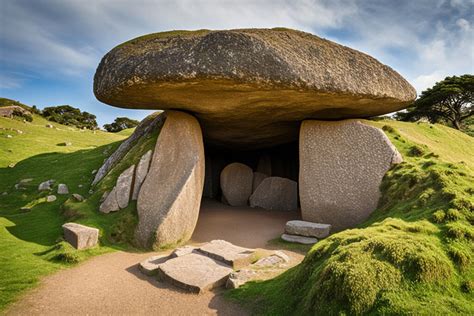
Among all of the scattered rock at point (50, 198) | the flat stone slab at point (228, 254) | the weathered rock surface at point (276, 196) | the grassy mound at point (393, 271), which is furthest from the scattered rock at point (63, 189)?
the grassy mound at point (393, 271)

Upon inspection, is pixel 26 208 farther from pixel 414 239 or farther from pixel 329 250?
pixel 414 239

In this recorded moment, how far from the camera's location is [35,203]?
13953 mm

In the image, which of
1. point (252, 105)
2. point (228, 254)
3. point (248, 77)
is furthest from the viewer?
point (252, 105)

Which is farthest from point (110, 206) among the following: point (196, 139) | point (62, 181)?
point (62, 181)

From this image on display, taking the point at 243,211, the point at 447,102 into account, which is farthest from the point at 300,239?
the point at 447,102

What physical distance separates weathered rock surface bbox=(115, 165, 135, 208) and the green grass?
0.86m

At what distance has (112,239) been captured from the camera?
10242 millimetres

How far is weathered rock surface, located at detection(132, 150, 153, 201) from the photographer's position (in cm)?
1167

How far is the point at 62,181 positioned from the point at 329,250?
14543 millimetres

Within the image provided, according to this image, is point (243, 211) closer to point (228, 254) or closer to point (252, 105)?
point (252, 105)

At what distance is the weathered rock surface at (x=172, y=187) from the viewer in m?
10.3

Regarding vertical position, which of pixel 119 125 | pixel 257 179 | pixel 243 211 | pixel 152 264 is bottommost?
pixel 152 264

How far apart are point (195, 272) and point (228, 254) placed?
53.4 inches

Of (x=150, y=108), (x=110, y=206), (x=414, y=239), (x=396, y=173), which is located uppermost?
(x=150, y=108)
